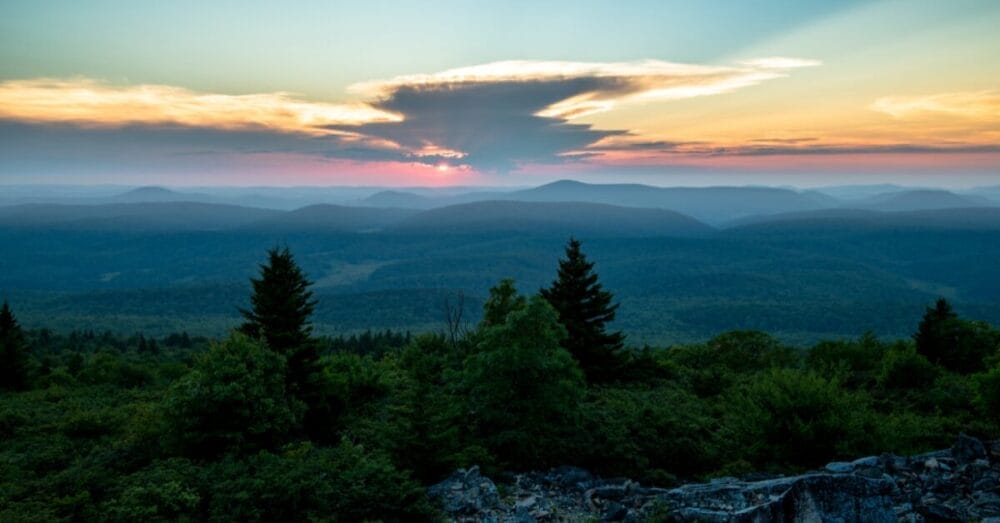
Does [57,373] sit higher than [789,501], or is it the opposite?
[789,501]

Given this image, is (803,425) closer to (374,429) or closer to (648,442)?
(648,442)

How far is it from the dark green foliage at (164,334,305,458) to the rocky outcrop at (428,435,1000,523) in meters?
7.35

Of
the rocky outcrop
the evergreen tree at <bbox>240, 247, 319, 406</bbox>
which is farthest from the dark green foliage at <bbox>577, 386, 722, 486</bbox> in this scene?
the evergreen tree at <bbox>240, 247, 319, 406</bbox>

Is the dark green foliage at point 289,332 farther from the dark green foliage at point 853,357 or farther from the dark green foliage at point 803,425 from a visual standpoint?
the dark green foliage at point 853,357

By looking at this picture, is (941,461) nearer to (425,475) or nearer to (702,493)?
(702,493)

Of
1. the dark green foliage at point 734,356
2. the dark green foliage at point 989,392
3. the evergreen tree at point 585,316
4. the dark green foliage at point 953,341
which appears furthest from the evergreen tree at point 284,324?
the dark green foliage at point 953,341

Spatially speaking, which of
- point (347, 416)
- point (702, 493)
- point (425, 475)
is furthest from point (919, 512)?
point (347, 416)

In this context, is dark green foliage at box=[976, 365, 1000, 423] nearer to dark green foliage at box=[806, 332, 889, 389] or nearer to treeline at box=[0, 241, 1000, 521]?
treeline at box=[0, 241, 1000, 521]

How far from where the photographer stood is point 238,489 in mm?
14852

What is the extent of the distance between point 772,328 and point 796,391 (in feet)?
607

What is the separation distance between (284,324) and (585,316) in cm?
1916

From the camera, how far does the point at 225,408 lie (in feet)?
61.2

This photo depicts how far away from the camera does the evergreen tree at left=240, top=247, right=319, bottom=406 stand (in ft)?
76.2

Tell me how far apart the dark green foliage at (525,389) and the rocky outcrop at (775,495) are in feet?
4.34
